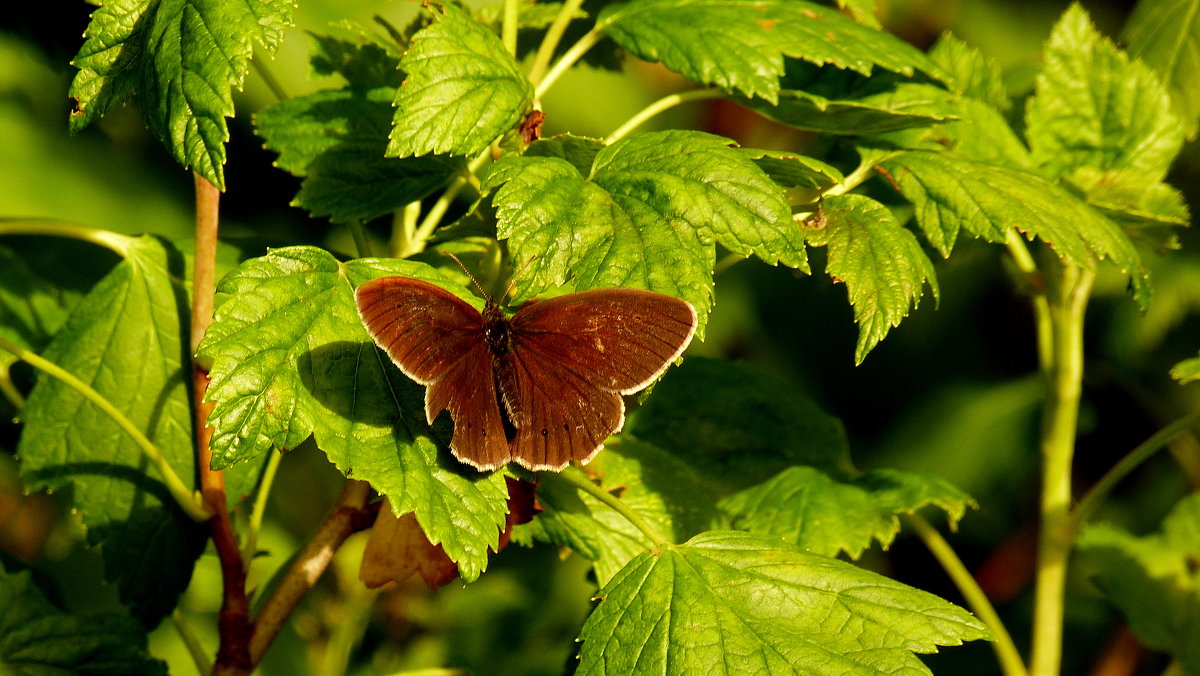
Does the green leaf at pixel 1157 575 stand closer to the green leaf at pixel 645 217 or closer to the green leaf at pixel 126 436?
the green leaf at pixel 645 217

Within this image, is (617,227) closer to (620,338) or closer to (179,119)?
(620,338)

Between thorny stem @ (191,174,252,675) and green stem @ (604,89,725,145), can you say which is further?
green stem @ (604,89,725,145)

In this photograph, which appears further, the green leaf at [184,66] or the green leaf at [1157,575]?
the green leaf at [1157,575]

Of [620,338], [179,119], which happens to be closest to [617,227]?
[620,338]

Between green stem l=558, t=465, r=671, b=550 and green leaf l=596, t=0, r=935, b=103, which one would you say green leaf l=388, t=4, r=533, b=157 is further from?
green stem l=558, t=465, r=671, b=550

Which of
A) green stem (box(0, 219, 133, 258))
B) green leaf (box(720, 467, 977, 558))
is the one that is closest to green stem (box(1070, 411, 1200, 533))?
green leaf (box(720, 467, 977, 558))

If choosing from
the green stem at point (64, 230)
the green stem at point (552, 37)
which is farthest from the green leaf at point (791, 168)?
the green stem at point (64, 230)

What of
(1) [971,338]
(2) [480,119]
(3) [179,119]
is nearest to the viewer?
(3) [179,119]
